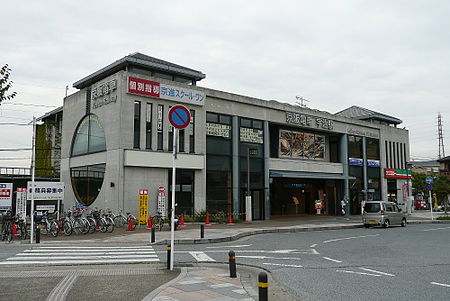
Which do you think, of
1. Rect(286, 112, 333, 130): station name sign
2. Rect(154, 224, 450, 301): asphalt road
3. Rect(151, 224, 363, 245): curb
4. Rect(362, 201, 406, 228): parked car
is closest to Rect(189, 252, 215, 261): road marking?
Rect(154, 224, 450, 301): asphalt road

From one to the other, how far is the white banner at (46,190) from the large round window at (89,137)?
261 inches

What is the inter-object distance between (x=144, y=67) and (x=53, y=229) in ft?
43.1

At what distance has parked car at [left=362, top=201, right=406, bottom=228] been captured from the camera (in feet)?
84.9

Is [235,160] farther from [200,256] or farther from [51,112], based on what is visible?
[51,112]

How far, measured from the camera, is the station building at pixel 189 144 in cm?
2509

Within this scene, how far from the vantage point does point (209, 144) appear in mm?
28875

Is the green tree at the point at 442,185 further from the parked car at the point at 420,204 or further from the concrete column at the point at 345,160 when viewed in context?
the parked car at the point at 420,204

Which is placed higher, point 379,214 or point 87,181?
point 87,181

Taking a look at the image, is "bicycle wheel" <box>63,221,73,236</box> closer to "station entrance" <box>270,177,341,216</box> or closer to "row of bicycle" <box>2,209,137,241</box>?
"row of bicycle" <box>2,209,137,241</box>

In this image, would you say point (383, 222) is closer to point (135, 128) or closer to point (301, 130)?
point (301, 130)

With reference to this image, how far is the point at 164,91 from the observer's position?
26.5m

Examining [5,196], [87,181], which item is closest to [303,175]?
[87,181]

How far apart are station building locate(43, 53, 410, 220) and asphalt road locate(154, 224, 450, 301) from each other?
10153 millimetres

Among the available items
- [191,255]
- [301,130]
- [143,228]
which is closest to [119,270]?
[191,255]
